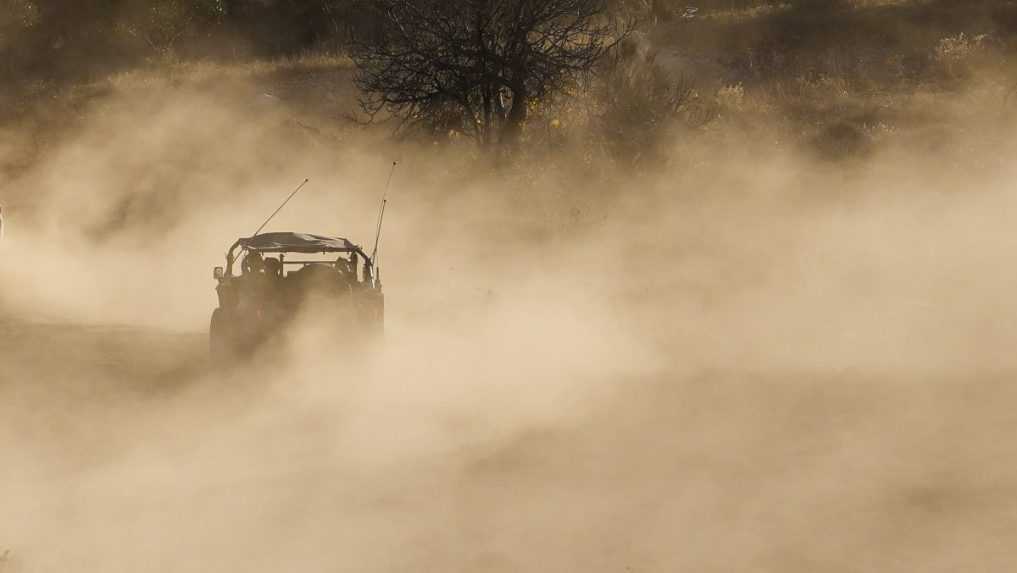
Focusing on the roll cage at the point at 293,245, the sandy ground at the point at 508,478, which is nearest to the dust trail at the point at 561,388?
the sandy ground at the point at 508,478

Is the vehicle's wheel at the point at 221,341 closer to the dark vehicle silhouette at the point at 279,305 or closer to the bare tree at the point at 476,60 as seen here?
the dark vehicle silhouette at the point at 279,305

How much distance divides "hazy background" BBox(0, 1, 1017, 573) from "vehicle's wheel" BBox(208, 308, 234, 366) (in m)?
0.20

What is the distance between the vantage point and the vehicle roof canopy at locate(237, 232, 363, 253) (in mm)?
17062

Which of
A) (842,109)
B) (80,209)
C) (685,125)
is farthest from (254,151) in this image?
(842,109)

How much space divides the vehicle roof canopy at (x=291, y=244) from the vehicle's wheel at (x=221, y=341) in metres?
1.07

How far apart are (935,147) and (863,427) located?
18.9 m

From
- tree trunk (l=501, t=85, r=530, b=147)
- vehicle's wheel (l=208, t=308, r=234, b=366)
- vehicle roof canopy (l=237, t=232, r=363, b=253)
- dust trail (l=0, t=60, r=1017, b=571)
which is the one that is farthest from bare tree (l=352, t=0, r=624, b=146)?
vehicle's wheel (l=208, t=308, r=234, b=366)

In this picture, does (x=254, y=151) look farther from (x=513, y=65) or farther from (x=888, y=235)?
(x=888, y=235)

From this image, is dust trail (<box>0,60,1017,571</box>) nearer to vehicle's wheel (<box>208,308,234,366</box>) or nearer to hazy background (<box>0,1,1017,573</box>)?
hazy background (<box>0,1,1017,573</box>)

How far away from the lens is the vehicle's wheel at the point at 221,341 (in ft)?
52.4

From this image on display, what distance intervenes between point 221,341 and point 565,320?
7020 millimetres

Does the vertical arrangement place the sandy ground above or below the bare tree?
below

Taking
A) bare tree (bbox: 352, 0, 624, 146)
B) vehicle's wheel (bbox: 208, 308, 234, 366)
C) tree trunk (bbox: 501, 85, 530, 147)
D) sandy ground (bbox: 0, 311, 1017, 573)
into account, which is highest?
bare tree (bbox: 352, 0, 624, 146)

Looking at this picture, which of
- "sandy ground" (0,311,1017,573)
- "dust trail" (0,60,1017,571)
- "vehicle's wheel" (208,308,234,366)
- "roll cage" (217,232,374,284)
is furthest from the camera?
"roll cage" (217,232,374,284)
